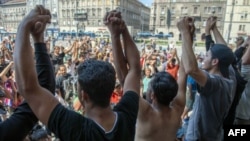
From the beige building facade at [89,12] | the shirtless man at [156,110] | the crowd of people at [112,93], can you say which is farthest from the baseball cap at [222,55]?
the beige building facade at [89,12]

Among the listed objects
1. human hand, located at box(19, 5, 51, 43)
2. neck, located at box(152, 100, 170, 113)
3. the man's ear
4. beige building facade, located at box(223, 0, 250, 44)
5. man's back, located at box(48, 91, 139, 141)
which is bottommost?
neck, located at box(152, 100, 170, 113)

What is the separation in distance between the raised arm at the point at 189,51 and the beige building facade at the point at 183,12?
57.8 meters

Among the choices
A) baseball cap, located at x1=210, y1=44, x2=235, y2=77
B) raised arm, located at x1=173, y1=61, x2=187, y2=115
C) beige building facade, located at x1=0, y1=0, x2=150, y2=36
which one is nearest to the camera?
raised arm, located at x1=173, y1=61, x2=187, y2=115

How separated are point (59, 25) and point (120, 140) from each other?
7866 centimetres

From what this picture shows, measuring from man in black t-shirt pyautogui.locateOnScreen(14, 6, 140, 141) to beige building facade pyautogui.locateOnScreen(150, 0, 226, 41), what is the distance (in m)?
58.6

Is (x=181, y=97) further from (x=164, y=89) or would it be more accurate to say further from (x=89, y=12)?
(x=89, y=12)

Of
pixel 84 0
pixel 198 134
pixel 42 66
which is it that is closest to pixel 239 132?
pixel 198 134

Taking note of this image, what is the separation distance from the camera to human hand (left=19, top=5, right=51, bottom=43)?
1204mm

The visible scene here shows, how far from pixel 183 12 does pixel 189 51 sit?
6603 cm

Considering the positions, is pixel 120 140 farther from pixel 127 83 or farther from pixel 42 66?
pixel 42 66

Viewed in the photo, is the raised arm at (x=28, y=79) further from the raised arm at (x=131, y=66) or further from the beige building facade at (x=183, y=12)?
the beige building facade at (x=183, y=12)

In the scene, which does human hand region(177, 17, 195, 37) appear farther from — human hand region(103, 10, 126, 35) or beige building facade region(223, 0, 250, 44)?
beige building facade region(223, 0, 250, 44)

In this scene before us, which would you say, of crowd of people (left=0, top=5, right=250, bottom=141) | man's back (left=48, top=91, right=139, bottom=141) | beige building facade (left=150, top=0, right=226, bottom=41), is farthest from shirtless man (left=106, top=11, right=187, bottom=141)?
beige building facade (left=150, top=0, right=226, bottom=41)

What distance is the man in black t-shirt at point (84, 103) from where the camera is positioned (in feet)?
3.83
